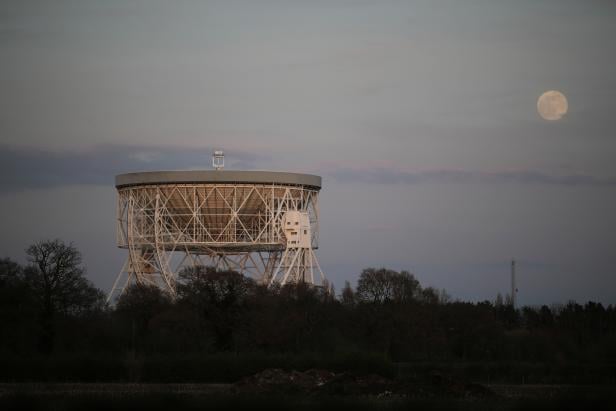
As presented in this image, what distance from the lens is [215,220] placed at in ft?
243

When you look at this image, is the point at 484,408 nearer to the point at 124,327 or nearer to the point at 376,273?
the point at 124,327

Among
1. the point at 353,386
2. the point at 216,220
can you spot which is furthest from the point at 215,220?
the point at 353,386

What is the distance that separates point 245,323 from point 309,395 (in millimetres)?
25121

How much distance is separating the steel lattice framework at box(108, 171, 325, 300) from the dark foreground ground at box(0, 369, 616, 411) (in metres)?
23.4

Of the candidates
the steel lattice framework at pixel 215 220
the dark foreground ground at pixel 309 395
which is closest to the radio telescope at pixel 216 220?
the steel lattice framework at pixel 215 220

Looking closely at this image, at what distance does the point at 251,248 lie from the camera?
7525cm

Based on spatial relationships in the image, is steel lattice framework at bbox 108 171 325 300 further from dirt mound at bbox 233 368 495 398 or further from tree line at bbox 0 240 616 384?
dirt mound at bbox 233 368 495 398

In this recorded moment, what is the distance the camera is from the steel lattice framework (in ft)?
240

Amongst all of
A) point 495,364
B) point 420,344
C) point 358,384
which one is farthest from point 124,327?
point 358,384

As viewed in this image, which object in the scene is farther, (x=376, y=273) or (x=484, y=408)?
(x=376, y=273)

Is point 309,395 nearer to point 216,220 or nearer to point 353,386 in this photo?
point 353,386

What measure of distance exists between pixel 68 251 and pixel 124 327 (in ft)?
18.7

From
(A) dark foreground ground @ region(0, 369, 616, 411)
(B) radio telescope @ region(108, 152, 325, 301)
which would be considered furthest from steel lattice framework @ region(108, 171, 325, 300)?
(A) dark foreground ground @ region(0, 369, 616, 411)

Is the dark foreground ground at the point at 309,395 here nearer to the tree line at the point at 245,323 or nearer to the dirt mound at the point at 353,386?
the dirt mound at the point at 353,386
